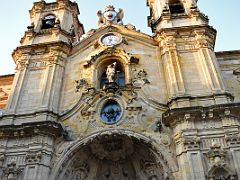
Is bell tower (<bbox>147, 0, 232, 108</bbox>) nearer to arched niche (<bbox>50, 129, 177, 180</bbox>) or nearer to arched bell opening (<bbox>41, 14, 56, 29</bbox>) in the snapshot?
arched niche (<bbox>50, 129, 177, 180</bbox>)

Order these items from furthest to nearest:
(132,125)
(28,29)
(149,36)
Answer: (28,29)
(149,36)
(132,125)

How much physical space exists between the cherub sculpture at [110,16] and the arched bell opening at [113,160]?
9041 mm

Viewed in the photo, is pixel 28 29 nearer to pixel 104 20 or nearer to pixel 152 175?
pixel 104 20

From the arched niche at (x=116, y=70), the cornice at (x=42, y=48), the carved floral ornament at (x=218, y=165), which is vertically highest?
the cornice at (x=42, y=48)

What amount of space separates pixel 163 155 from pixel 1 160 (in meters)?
6.45

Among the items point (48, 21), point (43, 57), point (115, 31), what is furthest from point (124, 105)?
point (48, 21)

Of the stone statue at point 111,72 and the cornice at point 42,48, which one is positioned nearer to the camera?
the stone statue at point 111,72

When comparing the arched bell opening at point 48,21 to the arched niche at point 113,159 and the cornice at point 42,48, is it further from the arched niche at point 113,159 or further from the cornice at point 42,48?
the arched niche at point 113,159

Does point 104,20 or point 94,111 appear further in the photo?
point 104,20

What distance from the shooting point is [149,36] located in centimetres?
1906

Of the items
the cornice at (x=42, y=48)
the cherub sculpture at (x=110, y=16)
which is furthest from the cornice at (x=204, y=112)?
the cherub sculpture at (x=110, y=16)

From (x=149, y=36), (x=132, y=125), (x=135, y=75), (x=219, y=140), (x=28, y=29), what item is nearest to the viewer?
(x=219, y=140)

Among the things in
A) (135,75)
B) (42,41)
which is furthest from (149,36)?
(42,41)

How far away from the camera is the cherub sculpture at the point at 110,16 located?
21.2 metres
